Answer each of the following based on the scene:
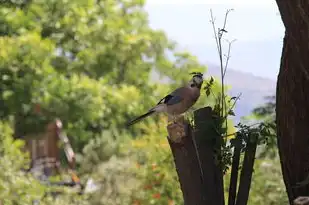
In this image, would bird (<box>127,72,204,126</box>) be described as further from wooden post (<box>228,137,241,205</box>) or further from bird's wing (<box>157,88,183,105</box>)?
wooden post (<box>228,137,241,205</box>)

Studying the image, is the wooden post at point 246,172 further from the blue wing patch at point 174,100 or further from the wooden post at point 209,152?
the blue wing patch at point 174,100

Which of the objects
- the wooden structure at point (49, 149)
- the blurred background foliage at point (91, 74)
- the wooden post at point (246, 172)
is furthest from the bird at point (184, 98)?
the wooden structure at point (49, 149)

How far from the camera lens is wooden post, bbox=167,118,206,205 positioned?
87.7 inches

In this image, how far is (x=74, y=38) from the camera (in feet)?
44.5

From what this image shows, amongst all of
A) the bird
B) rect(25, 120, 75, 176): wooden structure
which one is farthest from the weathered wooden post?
rect(25, 120, 75, 176): wooden structure

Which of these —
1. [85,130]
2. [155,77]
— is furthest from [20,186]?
[155,77]

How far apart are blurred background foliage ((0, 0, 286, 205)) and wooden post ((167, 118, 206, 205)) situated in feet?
17.5

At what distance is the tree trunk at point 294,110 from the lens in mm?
2041

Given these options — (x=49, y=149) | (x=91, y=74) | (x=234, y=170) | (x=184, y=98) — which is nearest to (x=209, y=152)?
(x=234, y=170)

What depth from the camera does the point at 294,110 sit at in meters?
2.12

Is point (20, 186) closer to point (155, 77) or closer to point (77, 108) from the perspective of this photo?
point (77, 108)

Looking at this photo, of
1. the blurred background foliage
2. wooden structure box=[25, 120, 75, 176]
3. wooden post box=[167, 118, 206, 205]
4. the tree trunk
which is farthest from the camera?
the blurred background foliage

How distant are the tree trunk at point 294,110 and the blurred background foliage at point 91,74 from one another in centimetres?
545

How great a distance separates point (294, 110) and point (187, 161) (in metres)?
0.41
